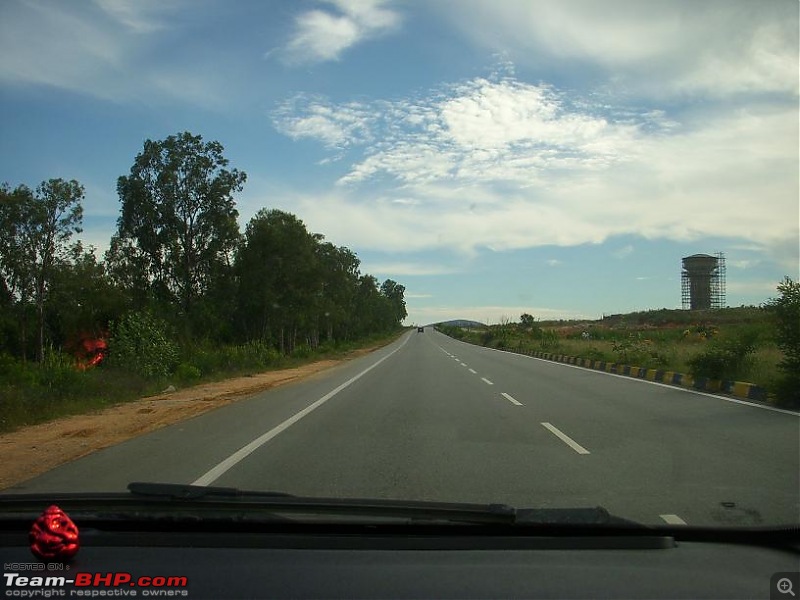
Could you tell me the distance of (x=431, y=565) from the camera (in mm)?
3465

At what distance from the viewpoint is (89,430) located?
40.6 ft

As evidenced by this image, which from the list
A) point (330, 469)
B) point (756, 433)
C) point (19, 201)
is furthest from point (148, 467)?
point (19, 201)

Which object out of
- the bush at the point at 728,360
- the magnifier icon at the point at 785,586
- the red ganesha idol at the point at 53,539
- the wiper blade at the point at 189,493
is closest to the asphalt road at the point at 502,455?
the magnifier icon at the point at 785,586

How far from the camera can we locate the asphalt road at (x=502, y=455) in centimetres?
668

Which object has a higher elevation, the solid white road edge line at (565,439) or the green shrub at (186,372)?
the solid white road edge line at (565,439)

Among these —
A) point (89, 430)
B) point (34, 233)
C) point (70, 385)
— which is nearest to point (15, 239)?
point (34, 233)

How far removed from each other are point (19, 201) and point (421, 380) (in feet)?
108

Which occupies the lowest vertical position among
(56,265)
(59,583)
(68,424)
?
(68,424)

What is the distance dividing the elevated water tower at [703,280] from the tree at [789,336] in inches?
2444

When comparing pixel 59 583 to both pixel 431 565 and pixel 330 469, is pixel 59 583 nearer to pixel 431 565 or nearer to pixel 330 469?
pixel 431 565

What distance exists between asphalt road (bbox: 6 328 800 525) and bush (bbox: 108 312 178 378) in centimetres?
932

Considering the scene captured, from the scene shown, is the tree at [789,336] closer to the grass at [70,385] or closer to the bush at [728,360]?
the bush at [728,360]

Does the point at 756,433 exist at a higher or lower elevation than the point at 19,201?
lower

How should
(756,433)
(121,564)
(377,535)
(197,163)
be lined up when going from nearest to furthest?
(121,564)
(377,535)
(756,433)
(197,163)
